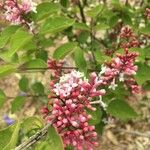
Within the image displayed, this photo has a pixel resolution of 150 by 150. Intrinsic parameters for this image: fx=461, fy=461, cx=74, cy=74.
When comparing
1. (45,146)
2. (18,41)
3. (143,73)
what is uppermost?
(18,41)

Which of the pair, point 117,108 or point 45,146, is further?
point 117,108

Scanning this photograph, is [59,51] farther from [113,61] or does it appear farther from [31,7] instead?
[113,61]

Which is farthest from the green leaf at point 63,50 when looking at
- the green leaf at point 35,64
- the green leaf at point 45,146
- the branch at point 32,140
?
the branch at point 32,140

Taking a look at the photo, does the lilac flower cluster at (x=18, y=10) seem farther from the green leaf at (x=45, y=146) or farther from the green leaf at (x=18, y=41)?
the green leaf at (x=45, y=146)

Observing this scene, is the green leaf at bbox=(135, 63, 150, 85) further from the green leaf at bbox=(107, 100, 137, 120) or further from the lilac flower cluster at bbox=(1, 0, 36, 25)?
the lilac flower cluster at bbox=(1, 0, 36, 25)

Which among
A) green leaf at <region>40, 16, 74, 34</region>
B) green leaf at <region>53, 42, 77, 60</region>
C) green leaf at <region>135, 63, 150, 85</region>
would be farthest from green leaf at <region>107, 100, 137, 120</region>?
green leaf at <region>40, 16, 74, 34</region>

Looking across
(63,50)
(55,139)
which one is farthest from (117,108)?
(55,139)

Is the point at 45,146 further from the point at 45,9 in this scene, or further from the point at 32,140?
the point at 45,9

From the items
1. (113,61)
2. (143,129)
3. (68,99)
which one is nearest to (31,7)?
(113,61)

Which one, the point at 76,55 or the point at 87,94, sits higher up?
the point at 76,55

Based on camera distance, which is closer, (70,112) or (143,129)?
(70,112)

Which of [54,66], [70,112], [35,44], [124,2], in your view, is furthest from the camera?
[124,2]
